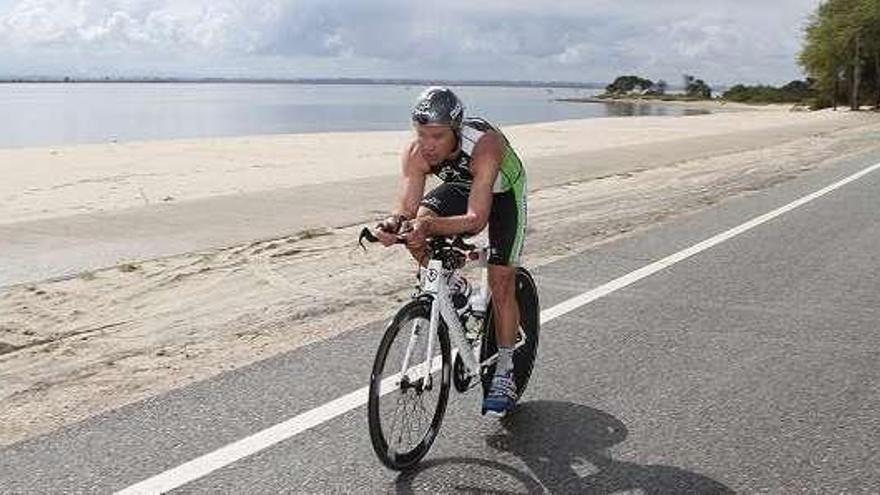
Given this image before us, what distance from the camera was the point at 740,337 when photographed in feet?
22.5

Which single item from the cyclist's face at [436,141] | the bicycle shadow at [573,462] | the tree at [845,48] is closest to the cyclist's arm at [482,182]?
the cyclist's face at [436,141]

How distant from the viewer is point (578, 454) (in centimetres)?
467

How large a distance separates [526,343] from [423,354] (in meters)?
1.16

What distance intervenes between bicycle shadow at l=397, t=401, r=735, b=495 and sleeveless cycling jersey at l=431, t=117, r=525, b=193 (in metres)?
1.26

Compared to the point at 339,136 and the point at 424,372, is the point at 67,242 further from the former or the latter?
the point at 339,136

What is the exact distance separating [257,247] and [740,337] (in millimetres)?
5509

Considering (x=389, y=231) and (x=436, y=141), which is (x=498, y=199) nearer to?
(x=436, y=141)

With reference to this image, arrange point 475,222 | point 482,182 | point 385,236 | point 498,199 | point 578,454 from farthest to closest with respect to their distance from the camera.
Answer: point 498,199 → point 578,454 → point 482,182 → point 475,222 → point 385,236

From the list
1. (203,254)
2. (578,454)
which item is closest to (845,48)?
(203,254)

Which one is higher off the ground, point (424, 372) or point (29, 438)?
point (424, 372)

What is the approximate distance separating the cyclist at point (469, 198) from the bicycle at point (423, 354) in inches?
3.9

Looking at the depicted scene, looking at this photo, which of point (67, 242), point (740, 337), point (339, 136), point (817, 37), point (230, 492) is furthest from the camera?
point (817, 37)

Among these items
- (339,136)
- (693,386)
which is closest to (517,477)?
(693,386)

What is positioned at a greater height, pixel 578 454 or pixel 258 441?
pixel 258 441
